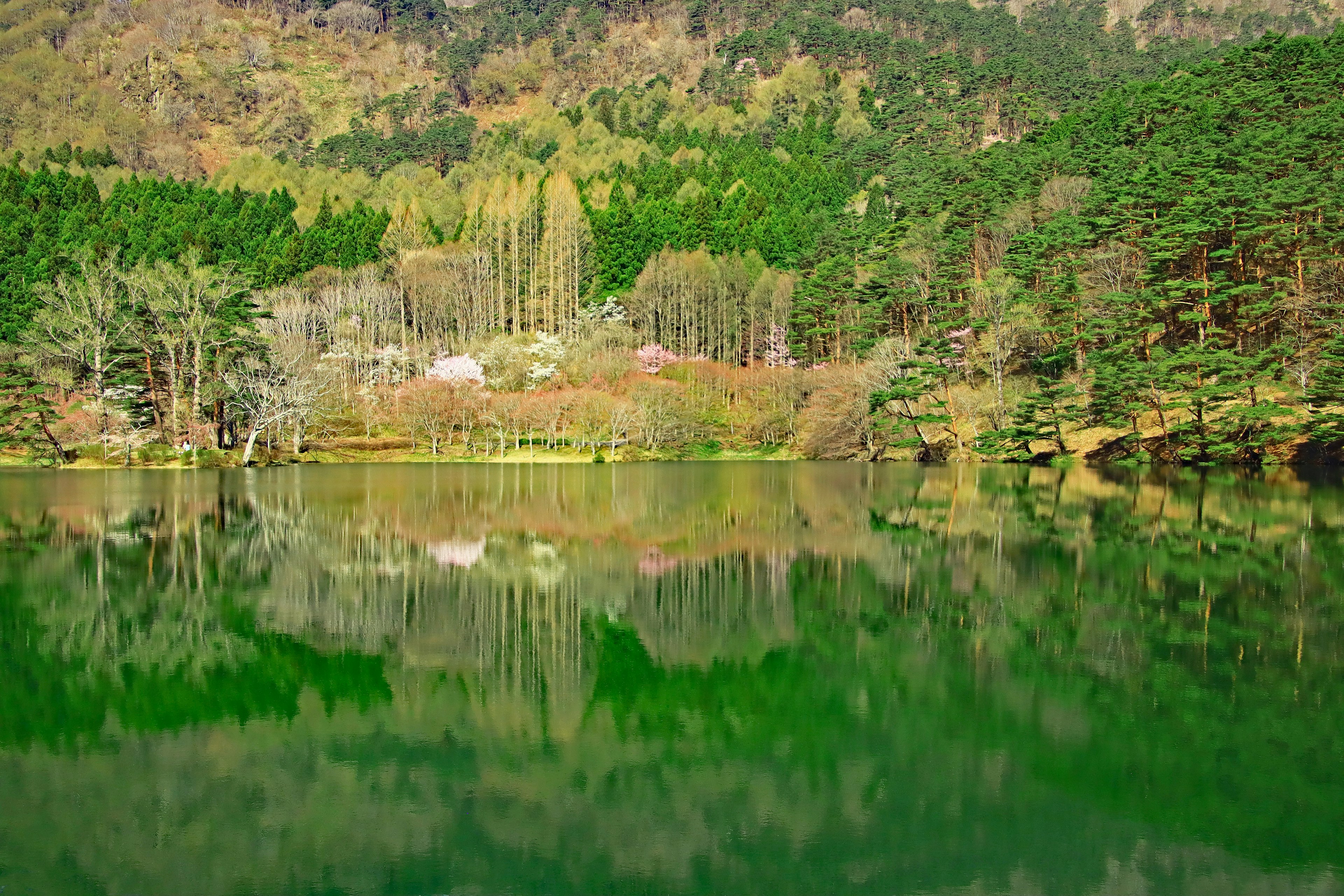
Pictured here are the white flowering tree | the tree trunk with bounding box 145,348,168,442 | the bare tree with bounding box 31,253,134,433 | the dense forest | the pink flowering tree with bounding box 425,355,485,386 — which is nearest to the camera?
the dense forest

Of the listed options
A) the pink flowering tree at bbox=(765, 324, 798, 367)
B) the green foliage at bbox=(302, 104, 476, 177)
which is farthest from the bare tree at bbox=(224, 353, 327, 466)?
the green foliage at bbox=(302, 104, 476, 177)

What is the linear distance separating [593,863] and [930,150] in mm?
95482

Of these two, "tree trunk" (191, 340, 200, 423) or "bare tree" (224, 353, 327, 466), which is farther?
"bare tree" (224, 353, 327, 466)

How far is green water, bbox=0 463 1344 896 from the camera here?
5504 mm

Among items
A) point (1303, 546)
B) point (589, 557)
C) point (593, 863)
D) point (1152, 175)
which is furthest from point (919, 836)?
point (1152, 175)

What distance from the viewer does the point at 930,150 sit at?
92.0 metres

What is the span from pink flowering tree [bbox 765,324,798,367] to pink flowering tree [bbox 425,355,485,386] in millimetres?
19404

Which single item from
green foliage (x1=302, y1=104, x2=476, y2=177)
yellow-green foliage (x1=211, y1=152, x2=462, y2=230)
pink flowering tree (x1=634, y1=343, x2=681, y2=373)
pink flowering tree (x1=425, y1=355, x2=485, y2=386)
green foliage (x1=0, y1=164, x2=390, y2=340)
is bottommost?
pink flowering tree (x1=425, y1=355, x2=485, y2=386)

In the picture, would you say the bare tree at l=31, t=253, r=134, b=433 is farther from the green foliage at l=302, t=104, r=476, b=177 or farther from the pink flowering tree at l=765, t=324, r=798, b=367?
the green foliage at l=302, t=104, r=476, b=177

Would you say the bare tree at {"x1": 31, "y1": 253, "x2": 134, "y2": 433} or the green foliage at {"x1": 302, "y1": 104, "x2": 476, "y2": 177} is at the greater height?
the green foliage at {"x1": 302, "y1": 104, "x2": 476, "y2": 177}

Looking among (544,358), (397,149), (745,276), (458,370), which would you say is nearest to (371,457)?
(458,370)

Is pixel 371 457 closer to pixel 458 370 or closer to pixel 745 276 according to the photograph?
pixel 458 370

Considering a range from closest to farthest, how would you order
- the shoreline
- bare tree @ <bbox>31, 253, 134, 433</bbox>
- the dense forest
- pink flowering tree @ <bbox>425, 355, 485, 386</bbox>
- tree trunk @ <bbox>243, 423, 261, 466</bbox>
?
the dense forest < bare tree @ <bbox>31, 253, 134, 433</bbox> < the shoreline < tree trunk @ <bbox>243, 423, 261, 466</bbox> < pink flowering tree @ <bbox>425, 355, 485, 386</bbox>

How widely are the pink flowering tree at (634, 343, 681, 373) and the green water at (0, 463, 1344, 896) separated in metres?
45.7
